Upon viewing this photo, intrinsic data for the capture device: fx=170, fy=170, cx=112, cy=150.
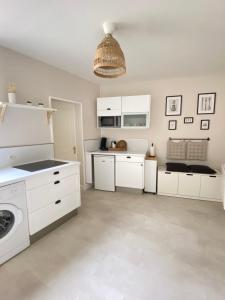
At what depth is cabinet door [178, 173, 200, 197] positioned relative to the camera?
3.30m

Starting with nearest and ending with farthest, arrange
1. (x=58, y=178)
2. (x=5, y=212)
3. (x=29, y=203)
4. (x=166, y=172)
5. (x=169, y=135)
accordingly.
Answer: (x=5, y=212), (x=29, y=203), (x=58, y=178), (x=166, y=172), (x=169, y=135)

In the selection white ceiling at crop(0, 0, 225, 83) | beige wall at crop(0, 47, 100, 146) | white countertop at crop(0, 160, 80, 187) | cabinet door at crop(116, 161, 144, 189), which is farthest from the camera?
cabinet door at crop(116, 161, 144, 189)

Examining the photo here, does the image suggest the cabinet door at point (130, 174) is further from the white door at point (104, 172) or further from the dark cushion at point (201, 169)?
the dark cushion at point (201, 169)

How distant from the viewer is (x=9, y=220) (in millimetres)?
1854

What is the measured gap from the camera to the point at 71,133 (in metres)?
3.64

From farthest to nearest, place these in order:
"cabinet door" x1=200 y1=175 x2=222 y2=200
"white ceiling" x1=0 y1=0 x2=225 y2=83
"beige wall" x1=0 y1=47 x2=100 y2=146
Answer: "cabinet door" x1=200 y1=175 x2=222 y2=200 < "beige wall" x1=0 y1=47 x2=100 y2=146 < "white ceiling" x1=0 y1=0 x2=225 y2=83

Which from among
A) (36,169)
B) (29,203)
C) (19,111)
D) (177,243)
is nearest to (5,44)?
(19,111)

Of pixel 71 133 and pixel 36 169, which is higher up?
pixel 71 133

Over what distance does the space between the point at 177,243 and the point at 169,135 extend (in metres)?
2.32

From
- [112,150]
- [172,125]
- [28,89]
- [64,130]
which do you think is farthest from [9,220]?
[172,125]

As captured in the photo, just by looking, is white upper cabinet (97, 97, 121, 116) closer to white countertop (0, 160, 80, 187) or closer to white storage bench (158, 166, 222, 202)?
white storage bench (158, 166, 222, 202)

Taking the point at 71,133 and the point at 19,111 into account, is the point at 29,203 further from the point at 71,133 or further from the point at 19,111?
the point at 71,133

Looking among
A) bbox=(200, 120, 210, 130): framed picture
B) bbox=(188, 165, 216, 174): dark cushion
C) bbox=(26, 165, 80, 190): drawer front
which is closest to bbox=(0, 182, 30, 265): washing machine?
bbox=(26, 165, 80, 190): drawer front

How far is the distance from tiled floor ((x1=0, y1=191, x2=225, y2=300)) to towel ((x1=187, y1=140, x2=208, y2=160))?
1.15 meters
